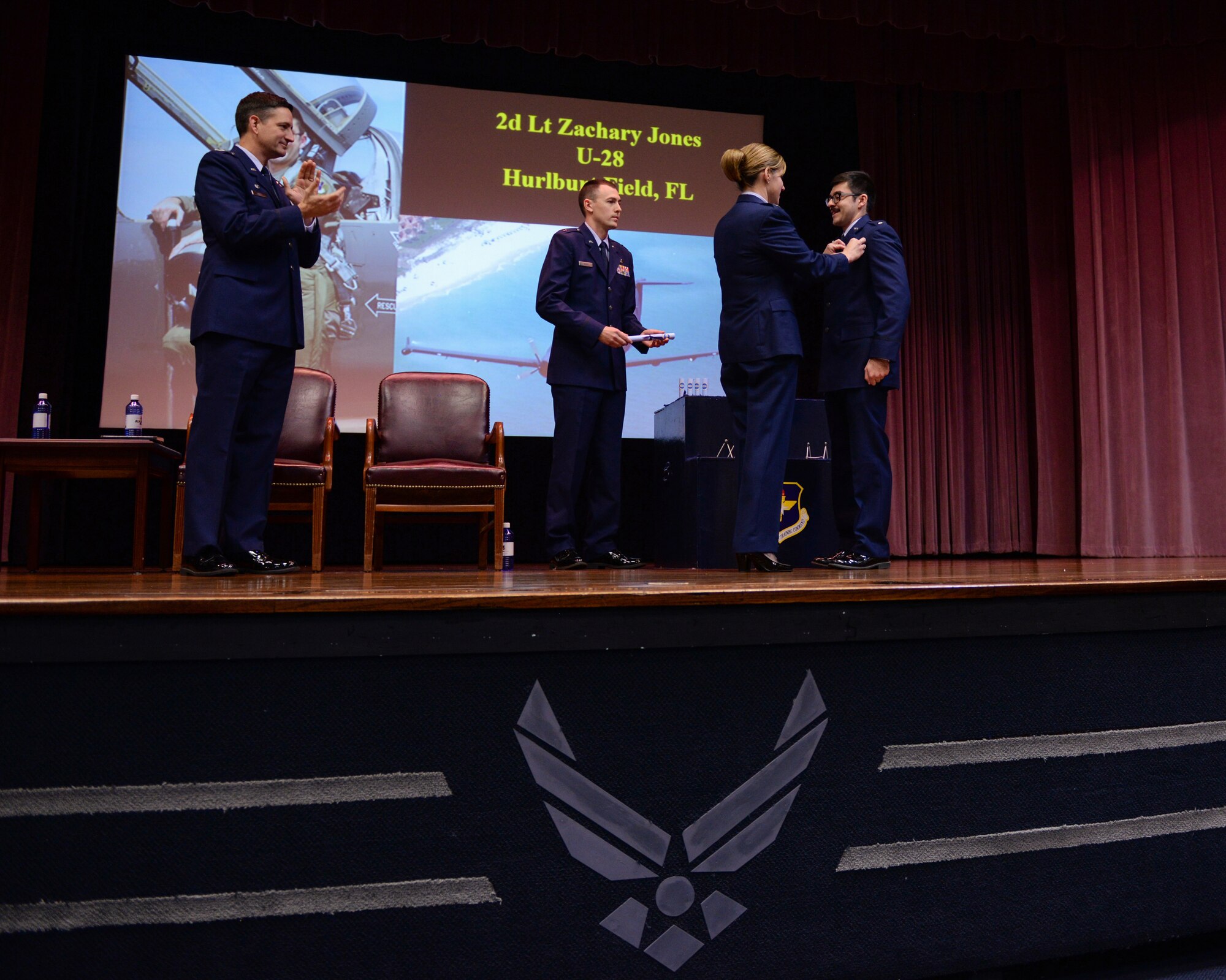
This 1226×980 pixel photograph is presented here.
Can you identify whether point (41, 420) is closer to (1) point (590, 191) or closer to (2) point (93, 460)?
(2) point (93, 460)

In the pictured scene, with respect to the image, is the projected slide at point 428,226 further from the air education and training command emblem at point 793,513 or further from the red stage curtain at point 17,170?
the air education and training command emblem at point 793,513

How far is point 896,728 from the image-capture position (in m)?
1.40

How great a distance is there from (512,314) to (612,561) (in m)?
2.09

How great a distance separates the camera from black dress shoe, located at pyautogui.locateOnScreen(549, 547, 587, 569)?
3547 mm

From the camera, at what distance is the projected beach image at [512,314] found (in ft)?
16.8

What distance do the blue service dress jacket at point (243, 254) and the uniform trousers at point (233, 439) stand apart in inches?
1.9

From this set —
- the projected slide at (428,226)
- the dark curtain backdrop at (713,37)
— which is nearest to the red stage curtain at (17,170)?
the projected slide at (428,226)

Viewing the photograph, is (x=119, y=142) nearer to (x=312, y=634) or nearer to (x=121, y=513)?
(x=121, y=513)

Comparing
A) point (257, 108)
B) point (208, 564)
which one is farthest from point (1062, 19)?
point (208, 564)

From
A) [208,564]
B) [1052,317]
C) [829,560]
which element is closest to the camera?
[208,564]

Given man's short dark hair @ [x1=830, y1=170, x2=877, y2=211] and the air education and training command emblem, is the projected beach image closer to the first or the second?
the air education and training command emblem

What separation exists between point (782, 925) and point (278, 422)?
81.7 inches

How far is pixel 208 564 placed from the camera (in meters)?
2.43

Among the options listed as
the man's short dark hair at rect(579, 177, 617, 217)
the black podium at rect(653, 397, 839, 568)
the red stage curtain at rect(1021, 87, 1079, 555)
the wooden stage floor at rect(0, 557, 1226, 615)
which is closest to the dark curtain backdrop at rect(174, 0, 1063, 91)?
the red stage curtain at rect(1021, 87, 1079, 555)
